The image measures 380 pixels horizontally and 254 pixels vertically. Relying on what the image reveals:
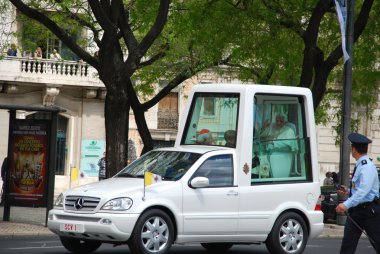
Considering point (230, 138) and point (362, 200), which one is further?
point (230, 138)

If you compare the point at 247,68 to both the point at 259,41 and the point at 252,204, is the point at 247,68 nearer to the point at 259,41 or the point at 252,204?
the point at 259,41

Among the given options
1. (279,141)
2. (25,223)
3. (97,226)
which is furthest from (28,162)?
(97,226)

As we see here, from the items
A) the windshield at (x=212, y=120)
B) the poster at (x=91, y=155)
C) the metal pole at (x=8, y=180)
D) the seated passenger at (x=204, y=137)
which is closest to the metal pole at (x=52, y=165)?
the metal pole at (x=8, y=180)

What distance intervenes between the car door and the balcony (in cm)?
2408

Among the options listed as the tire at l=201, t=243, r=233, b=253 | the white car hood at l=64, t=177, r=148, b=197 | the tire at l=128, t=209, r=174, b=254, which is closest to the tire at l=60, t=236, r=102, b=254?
the white car hood at l=64, t=177, r=148, b=197

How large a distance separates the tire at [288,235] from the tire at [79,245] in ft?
8.66

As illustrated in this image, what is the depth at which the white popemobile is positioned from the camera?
47.9ft

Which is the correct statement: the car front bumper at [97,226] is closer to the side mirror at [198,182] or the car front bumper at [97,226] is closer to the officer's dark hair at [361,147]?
the side mirror at [198,182]

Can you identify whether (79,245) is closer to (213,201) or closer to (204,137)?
(213,201)

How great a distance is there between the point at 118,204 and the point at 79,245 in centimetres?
164

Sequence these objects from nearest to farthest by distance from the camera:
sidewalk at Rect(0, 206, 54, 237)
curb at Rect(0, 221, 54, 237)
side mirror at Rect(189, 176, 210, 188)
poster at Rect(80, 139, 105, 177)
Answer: side mirror at Rect(189, 176, 210, 188) → curb at Rect(0, 221, 54, 237) → sidewalk at Rect(0, 206, 54, 237) → poster at Rect(80, 139, 105, 177)

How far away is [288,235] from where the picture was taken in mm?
Answer: 16344

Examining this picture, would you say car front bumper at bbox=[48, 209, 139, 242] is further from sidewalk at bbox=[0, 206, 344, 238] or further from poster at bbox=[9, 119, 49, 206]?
poster at bbox=[9, 119, 49, 206]

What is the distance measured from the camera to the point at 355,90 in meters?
33.8
